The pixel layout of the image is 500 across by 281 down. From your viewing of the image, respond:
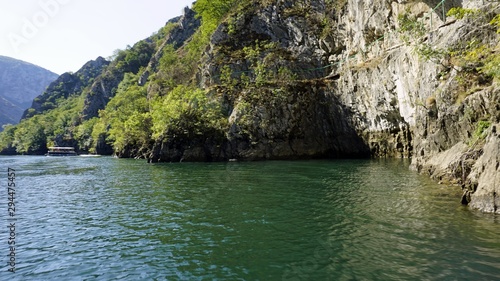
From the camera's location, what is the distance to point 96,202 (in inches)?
904

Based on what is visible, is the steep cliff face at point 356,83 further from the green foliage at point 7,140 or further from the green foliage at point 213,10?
the green foliage at point 7,140

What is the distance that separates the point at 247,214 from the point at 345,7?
58.0m

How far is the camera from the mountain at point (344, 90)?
83.5 ft

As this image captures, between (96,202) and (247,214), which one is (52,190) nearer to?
(96,202)

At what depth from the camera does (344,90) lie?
2172 inches

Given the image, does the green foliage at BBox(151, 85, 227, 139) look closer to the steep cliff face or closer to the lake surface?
the steep cliff face

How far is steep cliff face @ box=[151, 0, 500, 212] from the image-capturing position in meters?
26.6

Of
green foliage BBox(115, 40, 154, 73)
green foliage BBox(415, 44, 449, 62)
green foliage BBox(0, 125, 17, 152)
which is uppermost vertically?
green foliage BBox(115, 40, 154, 73)

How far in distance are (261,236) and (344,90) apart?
46.4m

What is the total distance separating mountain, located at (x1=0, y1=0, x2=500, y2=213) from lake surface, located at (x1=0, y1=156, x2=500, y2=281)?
4.35 meters

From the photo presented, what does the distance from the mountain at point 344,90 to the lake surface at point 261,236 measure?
171 inches

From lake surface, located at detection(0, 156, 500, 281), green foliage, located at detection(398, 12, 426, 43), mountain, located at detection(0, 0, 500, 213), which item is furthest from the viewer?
green foliage, located at detection(398, 12, 426, 43)

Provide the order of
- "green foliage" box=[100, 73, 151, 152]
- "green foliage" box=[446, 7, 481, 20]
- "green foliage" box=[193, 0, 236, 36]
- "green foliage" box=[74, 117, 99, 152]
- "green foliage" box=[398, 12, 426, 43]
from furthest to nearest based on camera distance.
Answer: "green foliage" box=[74, 117, 99, 152], "green foliage" box=[193, 0, 236, 36], "green foliage" box=[100, 73, 151, 152], "green foliage" box=[398, 12, 426, 43], "green foliage" box=[446, 7, 481, 20]

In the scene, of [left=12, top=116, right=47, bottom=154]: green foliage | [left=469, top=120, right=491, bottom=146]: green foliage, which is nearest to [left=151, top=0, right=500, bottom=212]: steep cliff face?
[left=469, top=120, right=491, bottom=146]: green foliage
